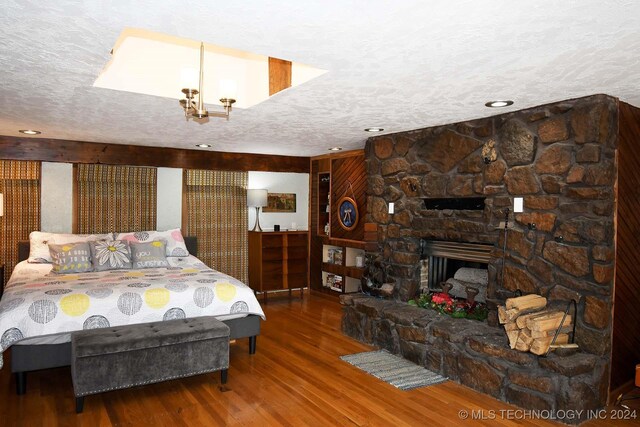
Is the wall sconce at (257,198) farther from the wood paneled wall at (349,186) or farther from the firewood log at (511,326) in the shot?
the firewood log at (511,326)

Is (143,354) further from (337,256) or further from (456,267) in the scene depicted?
(337,256)

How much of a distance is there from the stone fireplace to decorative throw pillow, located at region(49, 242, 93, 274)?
9.67 feet

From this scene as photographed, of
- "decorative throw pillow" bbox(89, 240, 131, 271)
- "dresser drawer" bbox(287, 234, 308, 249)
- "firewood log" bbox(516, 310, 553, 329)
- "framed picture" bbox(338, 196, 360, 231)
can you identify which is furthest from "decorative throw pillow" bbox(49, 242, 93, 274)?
"firewood log" bbox(516, 310, 553, 329)

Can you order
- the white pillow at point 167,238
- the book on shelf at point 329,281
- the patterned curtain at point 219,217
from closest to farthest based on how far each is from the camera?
the white pillow at point 167,238 → the patterned curtain at point 219,217 → the book on shelf at point 329,281

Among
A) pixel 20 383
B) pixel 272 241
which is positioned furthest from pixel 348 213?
pixel 20 383

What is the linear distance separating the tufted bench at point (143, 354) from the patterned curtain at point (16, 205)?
285 centimetres

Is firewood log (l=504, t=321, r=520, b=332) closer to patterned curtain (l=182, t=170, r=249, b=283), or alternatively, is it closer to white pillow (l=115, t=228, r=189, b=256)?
white pillow (l=115, t=228, r=189, b=256)

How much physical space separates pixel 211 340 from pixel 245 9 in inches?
104

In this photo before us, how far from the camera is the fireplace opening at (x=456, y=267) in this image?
443 cm

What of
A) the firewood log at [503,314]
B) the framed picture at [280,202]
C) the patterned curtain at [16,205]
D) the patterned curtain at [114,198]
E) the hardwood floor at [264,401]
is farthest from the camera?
the framed picture at [280,202]

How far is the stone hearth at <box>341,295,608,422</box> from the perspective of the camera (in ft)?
10.2

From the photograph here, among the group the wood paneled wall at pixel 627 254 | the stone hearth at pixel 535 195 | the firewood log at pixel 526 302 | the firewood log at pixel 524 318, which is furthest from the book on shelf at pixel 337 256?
the wood paneled wall at pixel 627 254

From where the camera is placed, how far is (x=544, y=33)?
205cm

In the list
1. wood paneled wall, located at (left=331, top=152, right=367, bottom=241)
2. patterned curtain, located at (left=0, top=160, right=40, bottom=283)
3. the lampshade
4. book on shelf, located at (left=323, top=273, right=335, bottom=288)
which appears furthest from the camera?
Result: book on shelf, located at (left=323, top=273, right=335, bottom=288)
